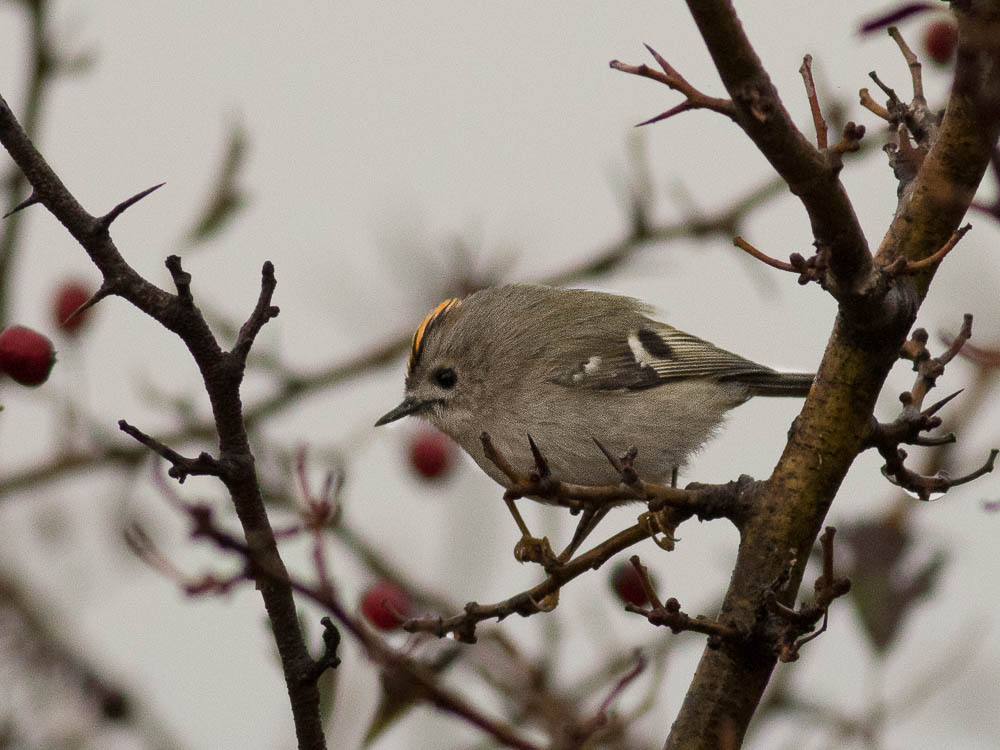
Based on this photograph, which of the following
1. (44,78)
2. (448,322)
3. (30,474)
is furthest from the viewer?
(448,322)

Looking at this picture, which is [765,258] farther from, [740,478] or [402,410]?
[402,410]

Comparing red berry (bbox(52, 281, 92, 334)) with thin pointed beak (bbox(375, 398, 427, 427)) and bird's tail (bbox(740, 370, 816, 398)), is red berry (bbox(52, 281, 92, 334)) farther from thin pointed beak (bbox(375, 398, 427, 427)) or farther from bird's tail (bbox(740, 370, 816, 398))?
bird's tail (bbox(740, 370, 816, 398))

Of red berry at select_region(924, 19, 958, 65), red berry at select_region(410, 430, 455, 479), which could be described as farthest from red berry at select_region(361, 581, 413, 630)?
red berry at select_region(924, 19, 958, 65)

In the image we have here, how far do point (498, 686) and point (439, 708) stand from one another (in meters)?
0.54

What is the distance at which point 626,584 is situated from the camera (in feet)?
6.19

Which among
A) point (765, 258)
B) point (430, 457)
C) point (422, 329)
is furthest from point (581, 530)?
point (422, 329)

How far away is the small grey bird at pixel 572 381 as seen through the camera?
2750mm

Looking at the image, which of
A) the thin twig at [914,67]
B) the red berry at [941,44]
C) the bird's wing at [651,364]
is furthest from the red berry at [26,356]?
the red berry at [941,44]

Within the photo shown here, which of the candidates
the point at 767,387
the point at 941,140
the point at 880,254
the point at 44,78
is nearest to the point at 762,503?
the point at 880,254

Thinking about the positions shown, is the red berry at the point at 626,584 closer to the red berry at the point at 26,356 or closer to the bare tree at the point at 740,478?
the bare tree at the point at 740,478

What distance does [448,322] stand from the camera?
3.18m

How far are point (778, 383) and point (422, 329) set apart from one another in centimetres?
91

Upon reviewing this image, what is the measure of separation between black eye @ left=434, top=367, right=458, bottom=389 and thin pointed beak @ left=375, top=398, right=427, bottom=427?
74 mm

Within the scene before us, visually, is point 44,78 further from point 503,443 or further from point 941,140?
point 941,140
